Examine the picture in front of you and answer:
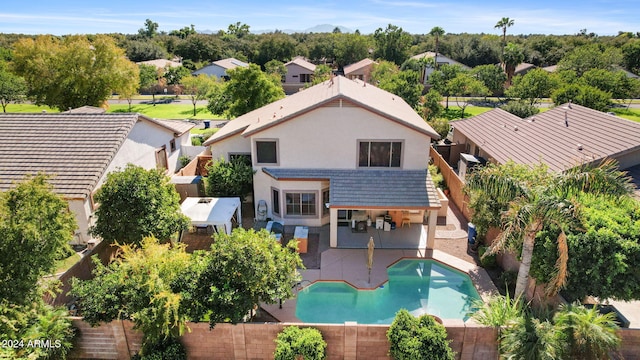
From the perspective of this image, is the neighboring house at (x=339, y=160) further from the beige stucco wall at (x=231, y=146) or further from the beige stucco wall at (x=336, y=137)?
the beige stucco wall at (x=231, y=146)

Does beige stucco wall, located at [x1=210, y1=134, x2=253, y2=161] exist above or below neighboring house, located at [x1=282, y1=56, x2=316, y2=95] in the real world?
below

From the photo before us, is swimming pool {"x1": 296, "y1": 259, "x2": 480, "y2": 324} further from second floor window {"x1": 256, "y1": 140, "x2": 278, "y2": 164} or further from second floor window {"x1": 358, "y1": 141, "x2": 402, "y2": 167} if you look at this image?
second floor window {"x1": 256, "y1": 140, "x2": 278, "y2": 164}

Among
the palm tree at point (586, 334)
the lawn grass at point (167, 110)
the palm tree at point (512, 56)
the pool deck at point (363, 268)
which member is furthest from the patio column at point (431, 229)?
the palm tree at point (512, 56)

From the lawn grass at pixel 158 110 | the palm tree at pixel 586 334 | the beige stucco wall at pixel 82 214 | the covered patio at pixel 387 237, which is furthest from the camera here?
the lawn grass at pixel 158 110

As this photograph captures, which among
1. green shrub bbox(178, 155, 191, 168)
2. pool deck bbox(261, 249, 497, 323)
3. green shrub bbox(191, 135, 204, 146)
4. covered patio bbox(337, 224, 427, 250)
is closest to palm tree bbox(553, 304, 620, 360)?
pool deck bbox(261, 249, 497, 323)

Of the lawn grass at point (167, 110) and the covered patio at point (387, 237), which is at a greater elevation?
the lawn grass at point (167, 110)

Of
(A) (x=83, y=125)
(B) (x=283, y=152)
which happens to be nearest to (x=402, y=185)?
(B) (x=283, y=152)

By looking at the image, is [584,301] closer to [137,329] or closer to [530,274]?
[530,274]

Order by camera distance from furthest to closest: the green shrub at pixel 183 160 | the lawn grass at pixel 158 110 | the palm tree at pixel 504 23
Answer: the palm tree at pixel 504 23
the lawn grass at pixel 158 110
the green shrub at pixel 183 160

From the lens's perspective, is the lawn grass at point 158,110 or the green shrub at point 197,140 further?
the lawn grass at point 158,110
